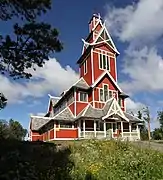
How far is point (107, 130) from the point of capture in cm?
3347

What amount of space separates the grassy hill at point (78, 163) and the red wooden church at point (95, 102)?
1483cm

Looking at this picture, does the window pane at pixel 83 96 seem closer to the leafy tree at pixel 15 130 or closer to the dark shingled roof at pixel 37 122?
the dark shingled roof at pixel 37 122

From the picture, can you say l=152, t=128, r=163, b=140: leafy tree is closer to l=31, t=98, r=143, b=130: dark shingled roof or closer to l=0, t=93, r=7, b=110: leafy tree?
l=31, t=98, r=143, b=130: dark shingled roof

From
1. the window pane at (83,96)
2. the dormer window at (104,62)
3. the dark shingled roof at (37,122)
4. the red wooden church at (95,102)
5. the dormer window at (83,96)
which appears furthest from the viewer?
the dark shingled roof at (37,122)

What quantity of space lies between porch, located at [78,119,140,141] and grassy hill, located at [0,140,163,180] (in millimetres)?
14813

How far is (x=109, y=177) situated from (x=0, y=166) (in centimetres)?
472

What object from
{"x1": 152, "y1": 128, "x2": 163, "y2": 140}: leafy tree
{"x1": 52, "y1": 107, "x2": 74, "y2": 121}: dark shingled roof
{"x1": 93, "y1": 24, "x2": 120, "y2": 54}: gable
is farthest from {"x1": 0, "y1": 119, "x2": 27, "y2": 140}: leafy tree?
{"x1": 152, "y1": 128, "x2": 163, "y2": 140}: leafy tree

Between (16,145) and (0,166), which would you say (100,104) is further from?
(0,166)

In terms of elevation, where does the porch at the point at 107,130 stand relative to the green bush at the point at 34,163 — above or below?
above

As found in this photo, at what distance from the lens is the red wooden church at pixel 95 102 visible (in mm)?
32062

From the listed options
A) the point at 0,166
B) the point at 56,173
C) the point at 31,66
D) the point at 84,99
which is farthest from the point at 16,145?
the point at 84,99

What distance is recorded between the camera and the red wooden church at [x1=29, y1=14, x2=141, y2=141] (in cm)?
3206

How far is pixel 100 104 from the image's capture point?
34781 mm

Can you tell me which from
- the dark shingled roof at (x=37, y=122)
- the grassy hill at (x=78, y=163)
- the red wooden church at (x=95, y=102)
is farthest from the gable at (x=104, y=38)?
the grassy hill at (x=78, y=163)
